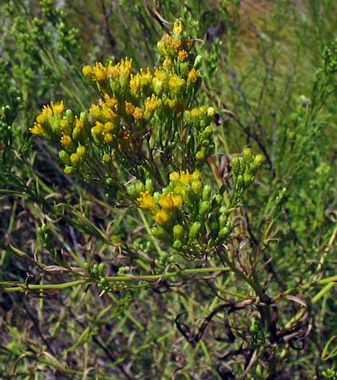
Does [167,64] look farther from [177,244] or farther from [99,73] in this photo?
[177,244]

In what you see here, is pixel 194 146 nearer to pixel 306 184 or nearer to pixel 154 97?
pixel 154 97

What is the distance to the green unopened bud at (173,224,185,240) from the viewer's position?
51.3 inches

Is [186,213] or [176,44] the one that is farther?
[176,44]

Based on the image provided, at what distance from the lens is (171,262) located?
5.52 ft

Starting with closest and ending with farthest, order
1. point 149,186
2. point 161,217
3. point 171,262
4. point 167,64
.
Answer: point 161,217, point 149,186, point 167,64, point 171,262

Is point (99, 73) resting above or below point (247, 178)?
above

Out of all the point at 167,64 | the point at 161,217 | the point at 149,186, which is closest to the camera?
the point at 161,217

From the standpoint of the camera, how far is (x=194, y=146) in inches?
58.6

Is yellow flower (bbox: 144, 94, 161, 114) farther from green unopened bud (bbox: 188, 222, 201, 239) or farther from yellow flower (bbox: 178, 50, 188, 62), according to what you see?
green unopened bud (bbox: 188, 222, 201, 239)

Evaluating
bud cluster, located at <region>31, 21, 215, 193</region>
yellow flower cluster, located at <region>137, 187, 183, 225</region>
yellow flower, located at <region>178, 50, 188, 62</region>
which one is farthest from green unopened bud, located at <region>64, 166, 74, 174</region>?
yellow flower, located at <region>178, 50, 188, 62</region>

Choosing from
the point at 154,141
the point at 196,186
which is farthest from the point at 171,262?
the point at 196,186

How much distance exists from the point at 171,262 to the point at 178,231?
0.39m

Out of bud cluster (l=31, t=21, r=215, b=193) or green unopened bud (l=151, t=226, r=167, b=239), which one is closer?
green unopened bud (l=151, t=226, r=167, b=239)

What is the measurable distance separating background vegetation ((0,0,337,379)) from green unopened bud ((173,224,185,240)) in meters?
0.18
